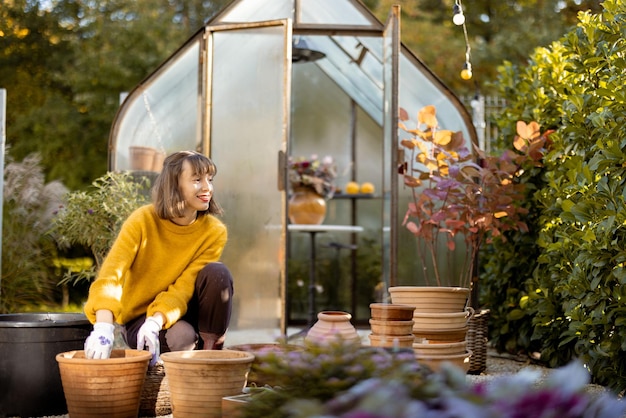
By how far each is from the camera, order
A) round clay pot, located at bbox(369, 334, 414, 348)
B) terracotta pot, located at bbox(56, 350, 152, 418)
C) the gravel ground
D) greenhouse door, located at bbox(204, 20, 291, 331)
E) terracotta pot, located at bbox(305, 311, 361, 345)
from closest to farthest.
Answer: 1. terracotta pot, located at bbox(305, 311, 361, 345)
2. round clay pot, located at bbox(369, 334, 414, 348)
3. terracotta pot, located at bbox(56, 350, 152, 418)
4. the gravel ground
5. greenhouse door, located at bbox(204, 20, 291, 331)

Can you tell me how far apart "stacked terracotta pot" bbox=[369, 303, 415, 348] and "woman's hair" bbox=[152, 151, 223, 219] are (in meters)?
0.94

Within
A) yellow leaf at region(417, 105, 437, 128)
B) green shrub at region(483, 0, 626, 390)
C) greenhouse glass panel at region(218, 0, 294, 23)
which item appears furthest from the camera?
greenhouse glass panel at region(218, 0, 294, 23)

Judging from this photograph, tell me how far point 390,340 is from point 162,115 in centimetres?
317

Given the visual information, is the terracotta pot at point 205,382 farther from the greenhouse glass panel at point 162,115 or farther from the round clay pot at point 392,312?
the greenhouse glass panel at point 162,115

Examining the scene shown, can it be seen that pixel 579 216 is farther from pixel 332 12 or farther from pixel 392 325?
pixel 332 12

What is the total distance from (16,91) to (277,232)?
820 cm

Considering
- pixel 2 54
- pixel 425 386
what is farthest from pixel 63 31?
pixel 425 386

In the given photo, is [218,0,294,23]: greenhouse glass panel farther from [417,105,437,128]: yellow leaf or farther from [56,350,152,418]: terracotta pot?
[56,350,152,418]: terracotta pot

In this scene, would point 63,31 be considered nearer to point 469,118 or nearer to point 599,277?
point 469,118

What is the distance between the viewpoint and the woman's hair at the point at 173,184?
3.06 metres

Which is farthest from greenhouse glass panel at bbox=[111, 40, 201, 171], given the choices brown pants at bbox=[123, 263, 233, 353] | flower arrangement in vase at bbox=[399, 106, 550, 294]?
brown pants at bbox=[123, 263, 233, 353]

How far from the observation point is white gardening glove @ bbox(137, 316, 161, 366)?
2.83 meters

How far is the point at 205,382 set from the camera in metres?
2.31

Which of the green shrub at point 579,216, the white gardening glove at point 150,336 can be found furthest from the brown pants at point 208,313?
the green shrub at point 579,216
